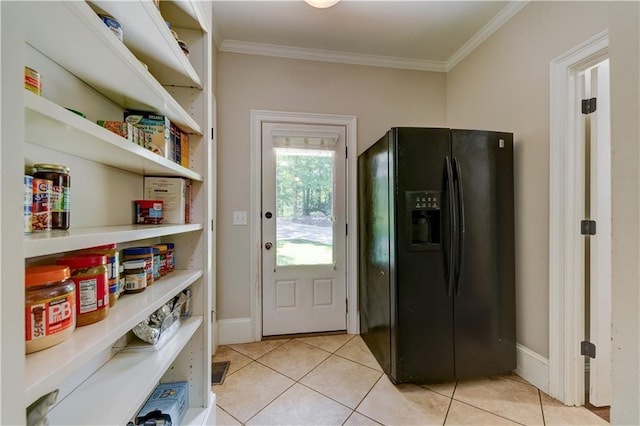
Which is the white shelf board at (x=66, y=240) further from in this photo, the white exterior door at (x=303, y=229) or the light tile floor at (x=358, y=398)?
the white exterior door at (x=303, y=229)

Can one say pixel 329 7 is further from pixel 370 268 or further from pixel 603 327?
pixel 603 327

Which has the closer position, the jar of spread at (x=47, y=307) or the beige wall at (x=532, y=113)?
the jar of spread at (x=47, y=307)

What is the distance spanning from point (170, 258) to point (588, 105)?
2.45 meters

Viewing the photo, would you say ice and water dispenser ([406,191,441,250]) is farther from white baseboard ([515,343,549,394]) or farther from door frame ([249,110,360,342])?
white baseboard ([515,343,549,394])

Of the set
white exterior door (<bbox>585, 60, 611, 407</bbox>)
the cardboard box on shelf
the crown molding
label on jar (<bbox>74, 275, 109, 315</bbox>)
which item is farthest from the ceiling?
label on jar (<bbox>74, 275, 109, 315</bbox>)

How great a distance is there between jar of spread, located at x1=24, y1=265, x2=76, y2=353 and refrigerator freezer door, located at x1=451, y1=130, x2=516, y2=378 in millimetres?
1866

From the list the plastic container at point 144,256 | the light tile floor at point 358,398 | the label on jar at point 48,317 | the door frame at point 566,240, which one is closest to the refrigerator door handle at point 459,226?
the door frame at point 566,240

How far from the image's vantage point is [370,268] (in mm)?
2195

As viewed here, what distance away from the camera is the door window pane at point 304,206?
2467mm

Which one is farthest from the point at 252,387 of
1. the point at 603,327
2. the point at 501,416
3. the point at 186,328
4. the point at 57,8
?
the point at 603,327

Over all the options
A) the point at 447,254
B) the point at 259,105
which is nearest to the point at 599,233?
the point at 447,254

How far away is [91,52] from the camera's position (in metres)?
0.69

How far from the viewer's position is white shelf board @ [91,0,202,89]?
767 mm

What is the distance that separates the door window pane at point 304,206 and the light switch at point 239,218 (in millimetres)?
298
